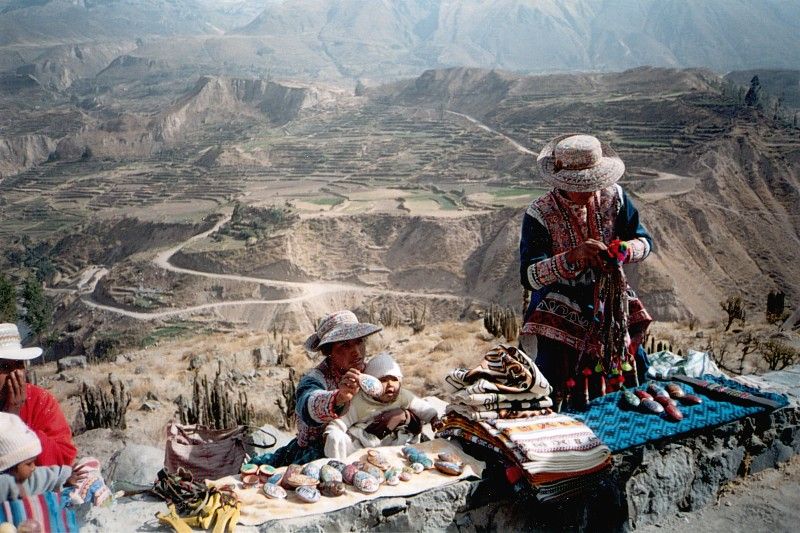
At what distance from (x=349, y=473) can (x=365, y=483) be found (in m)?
0.10

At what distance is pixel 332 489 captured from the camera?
291 centimetres

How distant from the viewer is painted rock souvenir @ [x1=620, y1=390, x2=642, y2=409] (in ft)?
12.0

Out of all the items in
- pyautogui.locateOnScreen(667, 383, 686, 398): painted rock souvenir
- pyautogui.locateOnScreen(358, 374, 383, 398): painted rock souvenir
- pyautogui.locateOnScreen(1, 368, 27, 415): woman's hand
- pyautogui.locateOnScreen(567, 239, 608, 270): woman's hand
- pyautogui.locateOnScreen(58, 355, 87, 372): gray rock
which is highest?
pyautogui.locateOnScreen(567, 239, 608, 270): woman's hand

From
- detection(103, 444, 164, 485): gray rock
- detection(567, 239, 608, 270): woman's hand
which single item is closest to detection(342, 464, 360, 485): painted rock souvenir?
detection(567, 239, 608, 270): woman's hand

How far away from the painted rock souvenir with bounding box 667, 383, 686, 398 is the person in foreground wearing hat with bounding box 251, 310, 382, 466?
5.81 feet

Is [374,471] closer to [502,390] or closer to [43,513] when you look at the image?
[502,390]

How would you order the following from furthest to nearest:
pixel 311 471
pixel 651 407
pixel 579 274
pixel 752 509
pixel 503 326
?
pixel 503 326 → pixel 579 274 → pixel 651 407 → pixel 752 509 → pixel 311 471

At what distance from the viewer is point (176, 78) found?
121 metres

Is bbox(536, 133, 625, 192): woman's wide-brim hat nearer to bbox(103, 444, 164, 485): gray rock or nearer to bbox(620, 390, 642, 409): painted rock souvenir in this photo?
bbox(620, 390, 642, 409): painted rock souvenir

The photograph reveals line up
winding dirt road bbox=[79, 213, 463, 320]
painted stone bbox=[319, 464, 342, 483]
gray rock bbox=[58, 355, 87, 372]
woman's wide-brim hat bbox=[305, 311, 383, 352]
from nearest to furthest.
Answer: painted stone bbox=[319, 464, 342, 483]
woman's wide-brim hat bbox=[305, 311, 383, 352]
gray rock bbox=[58, 355, 87, 372]
winding dirt road bbox=[79, 213, 463, 320]

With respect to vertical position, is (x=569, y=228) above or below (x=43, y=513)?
above

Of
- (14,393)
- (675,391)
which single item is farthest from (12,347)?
(675,391)

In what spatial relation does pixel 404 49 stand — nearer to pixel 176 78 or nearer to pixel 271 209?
pixel 176 78

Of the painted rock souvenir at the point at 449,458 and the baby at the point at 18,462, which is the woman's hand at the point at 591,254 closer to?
the painted rock souvenir at the point at 449,458
